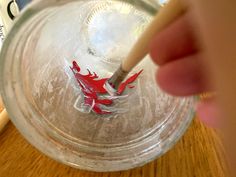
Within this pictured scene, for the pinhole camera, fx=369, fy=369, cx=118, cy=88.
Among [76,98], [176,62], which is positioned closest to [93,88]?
[76,98]

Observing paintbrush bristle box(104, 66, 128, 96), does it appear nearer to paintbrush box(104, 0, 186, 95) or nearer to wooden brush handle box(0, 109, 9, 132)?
paintbrush box(104, 0, 186, 95)

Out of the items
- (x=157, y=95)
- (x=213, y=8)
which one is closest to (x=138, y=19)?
(x=157, y=95)

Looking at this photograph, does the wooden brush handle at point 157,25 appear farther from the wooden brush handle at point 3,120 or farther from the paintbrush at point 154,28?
the wooden brush handle at point 3,120

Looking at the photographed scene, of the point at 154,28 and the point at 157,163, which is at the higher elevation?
the point at 154,28

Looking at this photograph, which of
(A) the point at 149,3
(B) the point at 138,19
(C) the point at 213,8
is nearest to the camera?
(C) the point at 213,8

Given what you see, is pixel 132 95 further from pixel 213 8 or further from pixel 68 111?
pixel 213 8

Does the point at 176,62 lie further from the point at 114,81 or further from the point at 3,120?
the point at 3,120
